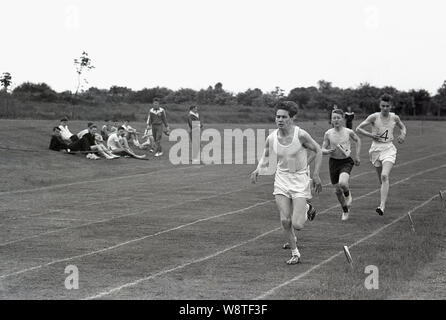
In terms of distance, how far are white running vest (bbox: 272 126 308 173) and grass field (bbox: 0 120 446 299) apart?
1.28 metres

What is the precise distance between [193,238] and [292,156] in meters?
2.65

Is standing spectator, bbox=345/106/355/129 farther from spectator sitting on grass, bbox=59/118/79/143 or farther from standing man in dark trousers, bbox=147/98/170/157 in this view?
spectator sitting on grass, bbox=59/118/79/143

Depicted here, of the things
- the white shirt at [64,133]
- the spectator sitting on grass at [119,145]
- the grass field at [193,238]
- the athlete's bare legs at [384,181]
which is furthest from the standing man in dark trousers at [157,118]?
the athlete's bare legs at [384,181]

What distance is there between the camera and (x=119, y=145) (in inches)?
1149

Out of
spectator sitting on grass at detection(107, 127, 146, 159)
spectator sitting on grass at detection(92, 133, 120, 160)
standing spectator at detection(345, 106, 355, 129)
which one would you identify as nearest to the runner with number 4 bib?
standing spectator at detection(345, 106, 355, 129)

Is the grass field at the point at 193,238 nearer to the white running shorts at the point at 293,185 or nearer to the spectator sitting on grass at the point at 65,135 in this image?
the white running shorts at the point at 293,185

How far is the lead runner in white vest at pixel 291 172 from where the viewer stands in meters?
10.6

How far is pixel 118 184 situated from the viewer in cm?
2112

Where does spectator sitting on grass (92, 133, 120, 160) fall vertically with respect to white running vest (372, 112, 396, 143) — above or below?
below

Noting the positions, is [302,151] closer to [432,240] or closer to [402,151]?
[432,240]

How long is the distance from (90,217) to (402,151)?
1089 inches

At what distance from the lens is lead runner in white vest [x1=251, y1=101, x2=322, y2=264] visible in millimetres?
10570

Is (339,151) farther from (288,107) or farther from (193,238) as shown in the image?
(288,107)

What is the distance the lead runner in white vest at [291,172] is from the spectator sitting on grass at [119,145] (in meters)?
18.5
